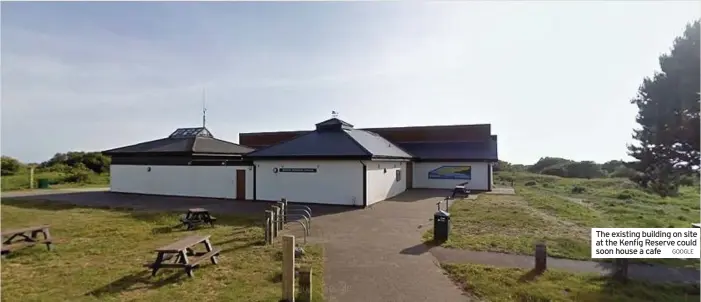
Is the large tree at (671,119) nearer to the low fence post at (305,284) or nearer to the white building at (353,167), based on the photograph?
the white building at (353,167)

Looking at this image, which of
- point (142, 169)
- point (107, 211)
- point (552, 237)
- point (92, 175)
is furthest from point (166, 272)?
point (92, 175)

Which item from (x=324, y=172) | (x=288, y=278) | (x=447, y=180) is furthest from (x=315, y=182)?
(x=447, y=180)

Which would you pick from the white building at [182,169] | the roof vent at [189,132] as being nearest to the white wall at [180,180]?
the white building at [182,169]

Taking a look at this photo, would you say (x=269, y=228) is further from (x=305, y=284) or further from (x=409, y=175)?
(x=409, y=175)

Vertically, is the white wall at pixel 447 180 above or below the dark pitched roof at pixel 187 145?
below

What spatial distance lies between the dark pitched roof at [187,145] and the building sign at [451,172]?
44.8 feet

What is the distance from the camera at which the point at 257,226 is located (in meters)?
10.9

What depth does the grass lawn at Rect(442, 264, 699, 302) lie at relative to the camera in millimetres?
5395

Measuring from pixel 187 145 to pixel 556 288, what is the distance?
2050 cm

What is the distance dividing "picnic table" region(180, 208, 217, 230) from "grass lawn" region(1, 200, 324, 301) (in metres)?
0.41

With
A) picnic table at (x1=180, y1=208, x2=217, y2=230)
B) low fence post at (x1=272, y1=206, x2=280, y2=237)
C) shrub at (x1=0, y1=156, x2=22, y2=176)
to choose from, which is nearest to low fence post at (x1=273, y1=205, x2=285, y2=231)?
low fence post at (x1=272, y1=206, x2=280, y2=237)

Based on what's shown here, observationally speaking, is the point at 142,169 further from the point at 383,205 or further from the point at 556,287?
the point at 556,287

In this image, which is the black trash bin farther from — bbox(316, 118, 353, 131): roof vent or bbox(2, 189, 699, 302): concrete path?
bbox(316, 118, 353, 131): roof vent
